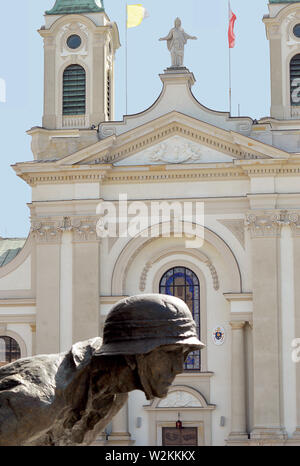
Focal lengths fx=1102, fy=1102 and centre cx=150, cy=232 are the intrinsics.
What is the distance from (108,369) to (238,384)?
26.9 metres

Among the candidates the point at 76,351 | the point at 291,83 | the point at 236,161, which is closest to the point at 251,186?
the point at 236,161

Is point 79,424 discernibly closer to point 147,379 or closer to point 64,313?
point 147,379

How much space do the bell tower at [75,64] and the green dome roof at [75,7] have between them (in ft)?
0.19

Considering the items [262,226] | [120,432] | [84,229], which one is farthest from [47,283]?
[262,226]

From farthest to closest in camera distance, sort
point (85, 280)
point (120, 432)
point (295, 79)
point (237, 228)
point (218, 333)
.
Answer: point (295, 79)
point (85, 280)
point (237, 228)
point (218, 333)
point (120, 432)

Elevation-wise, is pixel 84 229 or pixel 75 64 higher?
pixel 75 64

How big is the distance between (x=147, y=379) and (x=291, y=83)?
103ft

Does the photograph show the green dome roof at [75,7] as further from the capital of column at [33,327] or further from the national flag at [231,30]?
the capital of column at [33,327]

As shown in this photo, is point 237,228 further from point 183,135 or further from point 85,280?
point 85,280

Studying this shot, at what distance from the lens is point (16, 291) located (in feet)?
106

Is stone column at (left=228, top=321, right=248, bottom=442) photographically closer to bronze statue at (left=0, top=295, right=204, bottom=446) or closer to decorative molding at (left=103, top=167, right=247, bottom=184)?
decorative molding at (left=103, top=167, right=247, bottom=184)

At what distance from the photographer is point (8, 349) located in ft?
105

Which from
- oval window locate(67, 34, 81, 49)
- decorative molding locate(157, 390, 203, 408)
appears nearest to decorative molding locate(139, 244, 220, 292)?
decorative molding locate(157, 390, 203, 408)

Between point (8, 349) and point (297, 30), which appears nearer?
point (8, 349)
